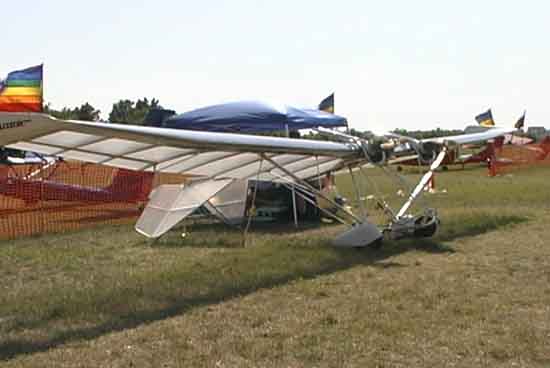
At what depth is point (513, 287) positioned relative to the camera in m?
6.61

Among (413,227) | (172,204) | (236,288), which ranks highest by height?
(172,204)

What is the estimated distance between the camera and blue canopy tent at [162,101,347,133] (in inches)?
583

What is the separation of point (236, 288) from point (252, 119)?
8.46 m

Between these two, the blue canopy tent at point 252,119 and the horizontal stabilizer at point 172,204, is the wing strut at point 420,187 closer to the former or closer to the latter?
the horizontal stabilizer at point 172,204

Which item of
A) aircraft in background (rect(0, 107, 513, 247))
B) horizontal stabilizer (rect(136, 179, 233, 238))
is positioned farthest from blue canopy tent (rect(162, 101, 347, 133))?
horizontal stabilizer (rect(136, 179, 233, 238))

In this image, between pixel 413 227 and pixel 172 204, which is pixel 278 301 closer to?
pixel 413 227

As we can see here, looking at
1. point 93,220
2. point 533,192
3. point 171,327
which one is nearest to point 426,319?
point 171,327

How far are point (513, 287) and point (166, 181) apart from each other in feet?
36.9

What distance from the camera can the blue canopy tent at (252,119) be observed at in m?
14.8

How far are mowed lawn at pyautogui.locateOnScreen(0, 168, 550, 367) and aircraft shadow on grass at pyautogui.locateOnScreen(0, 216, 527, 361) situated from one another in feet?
0.07

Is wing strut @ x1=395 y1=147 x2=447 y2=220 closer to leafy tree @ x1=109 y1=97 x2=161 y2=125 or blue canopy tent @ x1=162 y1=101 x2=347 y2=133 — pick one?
blue canopy tent @ x1=162 y1=101 x2=347 y2=133

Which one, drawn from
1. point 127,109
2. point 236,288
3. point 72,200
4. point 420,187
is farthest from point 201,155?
point 127,109

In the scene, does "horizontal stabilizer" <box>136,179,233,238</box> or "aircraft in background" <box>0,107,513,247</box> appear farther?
"horizontal stabilizer" <box>136,179,233,238</box>

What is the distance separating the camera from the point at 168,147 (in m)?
7.32
